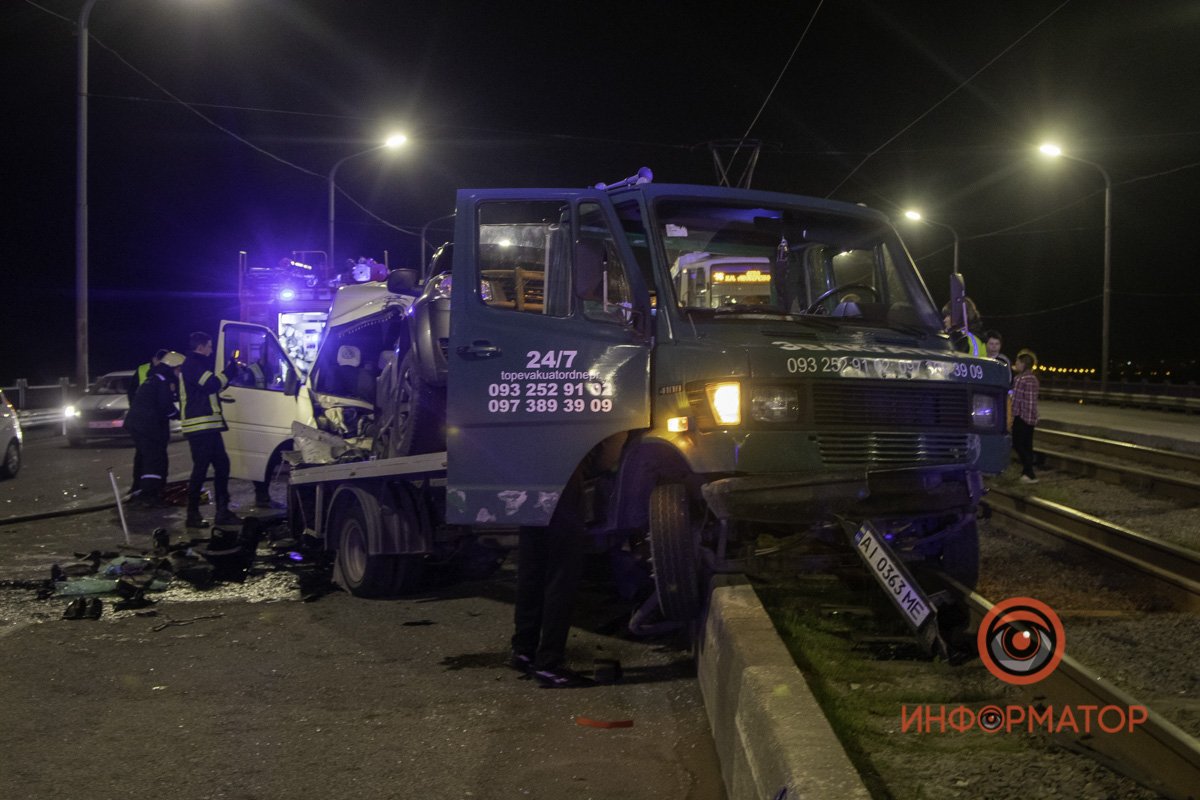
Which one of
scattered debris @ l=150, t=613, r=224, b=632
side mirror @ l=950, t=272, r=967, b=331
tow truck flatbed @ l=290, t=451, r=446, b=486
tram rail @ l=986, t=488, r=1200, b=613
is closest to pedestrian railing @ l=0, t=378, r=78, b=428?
tow truck flatbed @ l=290, t=451, r=446, b=486

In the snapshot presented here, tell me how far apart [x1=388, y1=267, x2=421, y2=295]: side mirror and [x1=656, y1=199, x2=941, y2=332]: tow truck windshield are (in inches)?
101

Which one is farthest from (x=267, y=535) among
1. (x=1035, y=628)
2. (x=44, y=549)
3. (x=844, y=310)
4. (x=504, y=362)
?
(x=1035, y=628)

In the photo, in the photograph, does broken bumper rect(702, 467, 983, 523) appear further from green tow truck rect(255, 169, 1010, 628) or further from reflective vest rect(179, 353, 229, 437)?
reflective vest rect(179, 353, 229, 437)

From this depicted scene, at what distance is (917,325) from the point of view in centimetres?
676

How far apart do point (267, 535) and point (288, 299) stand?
21.5 feet

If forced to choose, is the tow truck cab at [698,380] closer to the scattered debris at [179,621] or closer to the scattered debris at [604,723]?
the scattered debris at [604,723]

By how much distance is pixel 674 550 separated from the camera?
582cm

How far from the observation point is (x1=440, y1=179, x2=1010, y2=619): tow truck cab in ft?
18.2

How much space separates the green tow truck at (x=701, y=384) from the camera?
5543 millimetres

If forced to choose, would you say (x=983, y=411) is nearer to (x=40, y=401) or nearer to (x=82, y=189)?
(x=82, y=189)

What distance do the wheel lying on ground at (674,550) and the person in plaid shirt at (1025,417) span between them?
373 inches

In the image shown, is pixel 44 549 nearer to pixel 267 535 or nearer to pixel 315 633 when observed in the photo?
pixel 267 535

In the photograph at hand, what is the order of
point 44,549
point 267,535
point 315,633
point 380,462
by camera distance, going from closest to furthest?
point 315,633 < point 380,462 < point 44,549 < point 267,535

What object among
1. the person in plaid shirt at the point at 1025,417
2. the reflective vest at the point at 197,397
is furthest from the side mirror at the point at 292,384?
the person in plaid shirt at the point at 1025,417
